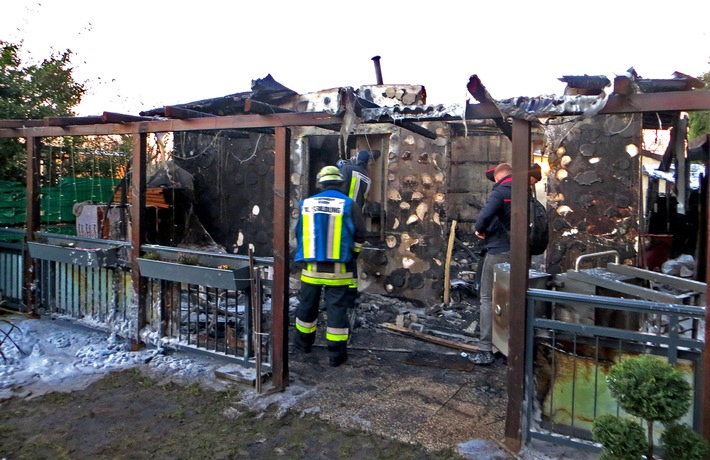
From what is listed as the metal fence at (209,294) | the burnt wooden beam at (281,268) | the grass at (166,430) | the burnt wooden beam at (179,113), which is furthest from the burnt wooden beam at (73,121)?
the grass at (166,430)

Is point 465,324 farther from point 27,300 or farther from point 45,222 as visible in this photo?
point 45,222

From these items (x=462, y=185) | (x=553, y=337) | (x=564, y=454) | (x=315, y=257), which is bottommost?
(x=564, y=454)

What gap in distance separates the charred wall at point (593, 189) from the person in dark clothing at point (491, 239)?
223cm

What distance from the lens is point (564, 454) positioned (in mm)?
3900

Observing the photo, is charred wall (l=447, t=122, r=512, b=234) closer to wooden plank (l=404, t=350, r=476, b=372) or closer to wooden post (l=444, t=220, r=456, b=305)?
wooden post (l=444, t=220, r=456, b=305)

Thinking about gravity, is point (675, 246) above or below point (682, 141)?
below

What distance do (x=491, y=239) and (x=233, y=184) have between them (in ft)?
18.9

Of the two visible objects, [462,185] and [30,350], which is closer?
[30,350]

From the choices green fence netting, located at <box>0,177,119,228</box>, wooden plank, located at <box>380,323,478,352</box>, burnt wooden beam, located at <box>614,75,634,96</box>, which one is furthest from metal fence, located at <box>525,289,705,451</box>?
green fence netting, located at <box>0,177,119,228</box>

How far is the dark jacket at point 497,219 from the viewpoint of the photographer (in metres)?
5.75

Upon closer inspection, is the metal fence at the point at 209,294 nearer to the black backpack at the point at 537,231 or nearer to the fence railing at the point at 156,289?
the fence railing at the point at 156,289

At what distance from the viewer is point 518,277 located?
3975mm

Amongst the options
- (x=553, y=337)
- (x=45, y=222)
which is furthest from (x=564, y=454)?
(x=45, y=222)

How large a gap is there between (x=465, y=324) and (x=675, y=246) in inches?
194
